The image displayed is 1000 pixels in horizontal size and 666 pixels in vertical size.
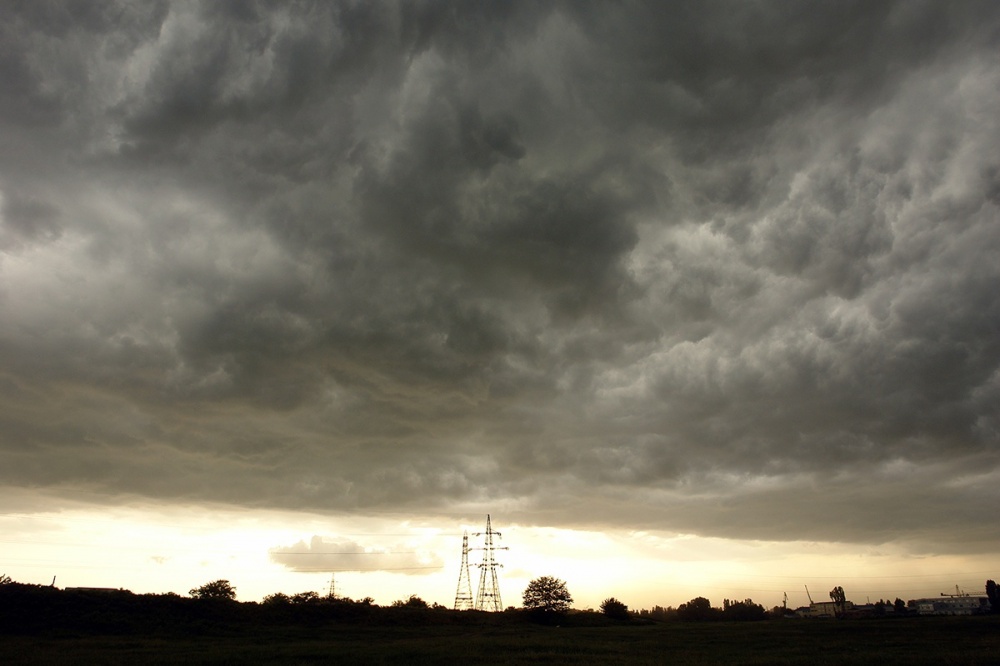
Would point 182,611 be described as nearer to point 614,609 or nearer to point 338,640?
point 338,640

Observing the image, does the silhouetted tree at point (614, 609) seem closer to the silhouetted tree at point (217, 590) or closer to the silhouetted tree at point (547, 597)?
the silhouetted tree at point (547, 597)

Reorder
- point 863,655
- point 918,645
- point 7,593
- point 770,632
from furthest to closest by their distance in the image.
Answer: point 770,632 < point 7,593 < point 918,645 < point 863,655

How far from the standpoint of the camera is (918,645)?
→ 71375mm

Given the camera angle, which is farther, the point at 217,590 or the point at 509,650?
the point at 217,590

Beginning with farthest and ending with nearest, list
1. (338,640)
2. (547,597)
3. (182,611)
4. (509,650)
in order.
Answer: (547,597), (182,611), (338,640), (509,650)

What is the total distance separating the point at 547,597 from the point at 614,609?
1163 inches

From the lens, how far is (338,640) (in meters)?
84.9

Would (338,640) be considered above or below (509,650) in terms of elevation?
above

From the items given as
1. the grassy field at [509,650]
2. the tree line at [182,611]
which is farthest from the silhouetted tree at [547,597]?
the grassy field at [509,650]

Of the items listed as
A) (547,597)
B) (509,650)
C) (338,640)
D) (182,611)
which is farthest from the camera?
(547,597)

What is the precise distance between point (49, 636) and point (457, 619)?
231 ft

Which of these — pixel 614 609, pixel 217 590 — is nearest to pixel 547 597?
pixel 614 609

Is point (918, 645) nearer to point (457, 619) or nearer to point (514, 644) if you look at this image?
point (514, 644)

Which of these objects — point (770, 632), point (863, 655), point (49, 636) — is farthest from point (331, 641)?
point (770, 632)
